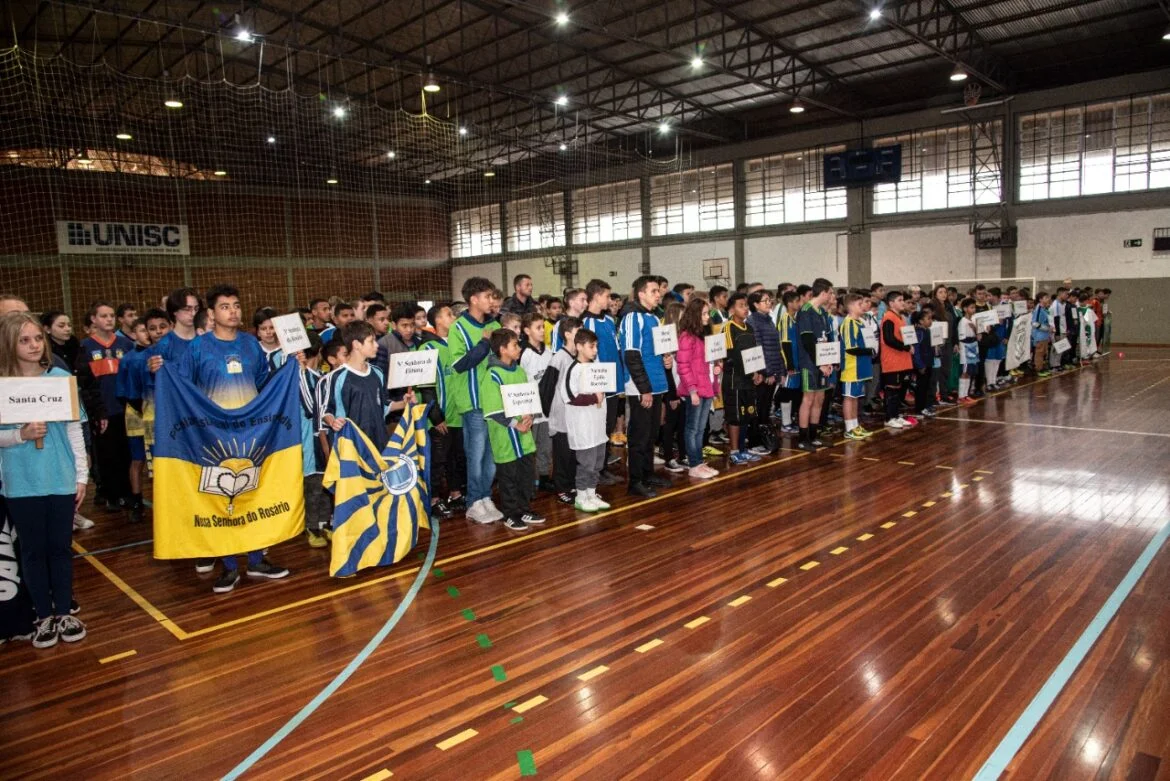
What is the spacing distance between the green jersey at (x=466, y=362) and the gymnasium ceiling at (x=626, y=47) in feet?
29.9

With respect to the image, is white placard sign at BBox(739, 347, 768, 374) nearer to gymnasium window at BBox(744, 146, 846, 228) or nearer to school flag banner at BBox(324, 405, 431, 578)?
school flag banner at BBox(324, 405, 431, 578)

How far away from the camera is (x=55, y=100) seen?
16172 millimetres

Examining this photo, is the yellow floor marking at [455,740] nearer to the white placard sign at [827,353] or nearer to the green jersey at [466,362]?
the green jersey at [466,362]

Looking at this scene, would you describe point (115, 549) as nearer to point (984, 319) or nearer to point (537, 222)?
point (984, 319)

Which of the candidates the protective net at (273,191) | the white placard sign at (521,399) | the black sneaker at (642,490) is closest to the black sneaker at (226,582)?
the white placard sign at (521,399)

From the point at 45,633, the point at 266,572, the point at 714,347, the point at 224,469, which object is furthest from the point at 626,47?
the point at 45,633

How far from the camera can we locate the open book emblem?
13.4ft

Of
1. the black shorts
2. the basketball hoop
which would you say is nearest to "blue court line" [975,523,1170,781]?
the black shorts

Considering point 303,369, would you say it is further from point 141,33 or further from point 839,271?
point 839,271

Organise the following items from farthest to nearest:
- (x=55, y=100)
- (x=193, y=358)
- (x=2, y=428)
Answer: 1. (x=55, y=100)
2. (x=193, y=358)
3. (x=2, y=428)

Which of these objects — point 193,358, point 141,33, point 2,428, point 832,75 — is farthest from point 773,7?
point 2,428

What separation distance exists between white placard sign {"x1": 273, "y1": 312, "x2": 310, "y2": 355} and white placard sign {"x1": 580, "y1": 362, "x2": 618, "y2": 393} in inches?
75.9

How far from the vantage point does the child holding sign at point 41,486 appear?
3.38m

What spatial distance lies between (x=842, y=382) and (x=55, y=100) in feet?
59.5
